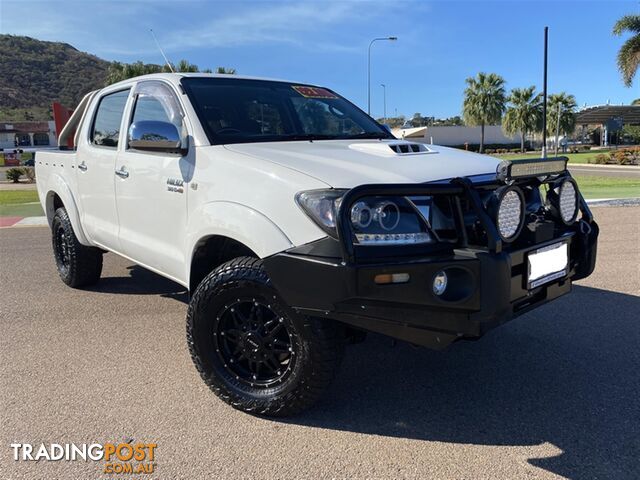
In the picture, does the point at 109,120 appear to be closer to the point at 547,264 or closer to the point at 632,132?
the point at 547,264

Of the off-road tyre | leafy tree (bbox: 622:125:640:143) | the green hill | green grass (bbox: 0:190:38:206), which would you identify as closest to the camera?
the off-road tyre

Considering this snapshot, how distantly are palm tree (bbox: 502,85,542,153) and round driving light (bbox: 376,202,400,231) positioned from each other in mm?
63971

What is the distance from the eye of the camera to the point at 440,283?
247 cm

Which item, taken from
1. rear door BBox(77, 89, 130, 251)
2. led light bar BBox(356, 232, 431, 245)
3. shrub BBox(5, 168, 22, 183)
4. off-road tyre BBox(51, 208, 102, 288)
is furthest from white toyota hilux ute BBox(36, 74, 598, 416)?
shrub BBox(5, 168, 22, 183)

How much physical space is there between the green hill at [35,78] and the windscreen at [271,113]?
113 m

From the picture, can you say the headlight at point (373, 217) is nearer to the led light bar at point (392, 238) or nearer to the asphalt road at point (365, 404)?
the led light bar at point (392, 238)

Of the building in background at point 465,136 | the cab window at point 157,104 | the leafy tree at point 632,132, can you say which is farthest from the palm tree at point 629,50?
the leafy tree at point 632,132

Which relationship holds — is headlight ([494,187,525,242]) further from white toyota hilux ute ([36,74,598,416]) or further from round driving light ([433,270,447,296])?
round driving light ([433,270,447,296])

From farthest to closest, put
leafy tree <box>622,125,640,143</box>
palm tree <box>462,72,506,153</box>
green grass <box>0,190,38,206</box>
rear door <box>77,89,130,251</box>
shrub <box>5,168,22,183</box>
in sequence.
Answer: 1. leafy tree <box>622,125,640,143</box>
2. palm tree <box>462,72,506,153</box>
3. shrub <box>5,168,22,183</box>
4. green grass <box>0,190,38,206</box>
5. rear door <box>77,89,130,251</box>

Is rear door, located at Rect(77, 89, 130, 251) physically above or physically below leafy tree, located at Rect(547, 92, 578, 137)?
below

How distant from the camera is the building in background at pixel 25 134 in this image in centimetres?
8981

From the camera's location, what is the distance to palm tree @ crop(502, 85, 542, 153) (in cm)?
6122

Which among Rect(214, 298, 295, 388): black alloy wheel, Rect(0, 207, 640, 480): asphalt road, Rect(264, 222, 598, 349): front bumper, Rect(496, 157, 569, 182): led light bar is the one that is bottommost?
Rect(0, 207, 640, 480): asphalt road

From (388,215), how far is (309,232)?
0.38 m
